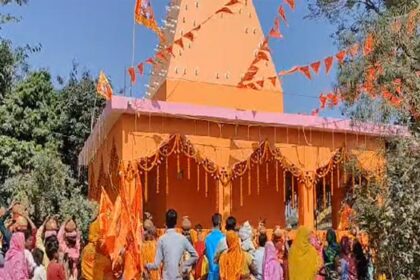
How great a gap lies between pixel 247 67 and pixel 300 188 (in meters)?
2.98

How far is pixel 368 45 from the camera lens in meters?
10.2

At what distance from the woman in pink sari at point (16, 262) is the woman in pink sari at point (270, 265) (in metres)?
2.69

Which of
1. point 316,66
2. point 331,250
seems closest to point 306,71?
point 316,66

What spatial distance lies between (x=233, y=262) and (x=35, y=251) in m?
2.17

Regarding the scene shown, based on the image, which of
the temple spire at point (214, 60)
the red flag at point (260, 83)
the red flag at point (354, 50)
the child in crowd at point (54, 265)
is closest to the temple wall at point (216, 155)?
the temple spire at point (214, 60)

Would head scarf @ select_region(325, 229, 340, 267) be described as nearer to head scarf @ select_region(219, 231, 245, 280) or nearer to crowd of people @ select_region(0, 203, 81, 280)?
head scarf @ select_region(219, 231, 245, 280)

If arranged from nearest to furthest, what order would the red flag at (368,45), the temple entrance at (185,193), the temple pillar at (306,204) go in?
the red flag at (368,45), the temple pillar at (306,204), the temple entrance at (185,193)

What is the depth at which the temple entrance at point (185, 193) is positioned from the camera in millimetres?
13484

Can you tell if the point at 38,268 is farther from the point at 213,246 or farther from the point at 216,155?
the point at 216,155

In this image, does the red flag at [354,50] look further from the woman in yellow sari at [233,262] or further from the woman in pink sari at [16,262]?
the woman in pink sari at [16,262]

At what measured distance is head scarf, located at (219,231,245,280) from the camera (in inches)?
294

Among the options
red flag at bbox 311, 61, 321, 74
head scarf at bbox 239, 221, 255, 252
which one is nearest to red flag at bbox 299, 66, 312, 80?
red flag at bbox 311, 61, 321, 74

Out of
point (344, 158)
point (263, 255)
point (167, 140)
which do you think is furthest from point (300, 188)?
point (263, 255)

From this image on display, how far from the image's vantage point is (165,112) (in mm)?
11008
